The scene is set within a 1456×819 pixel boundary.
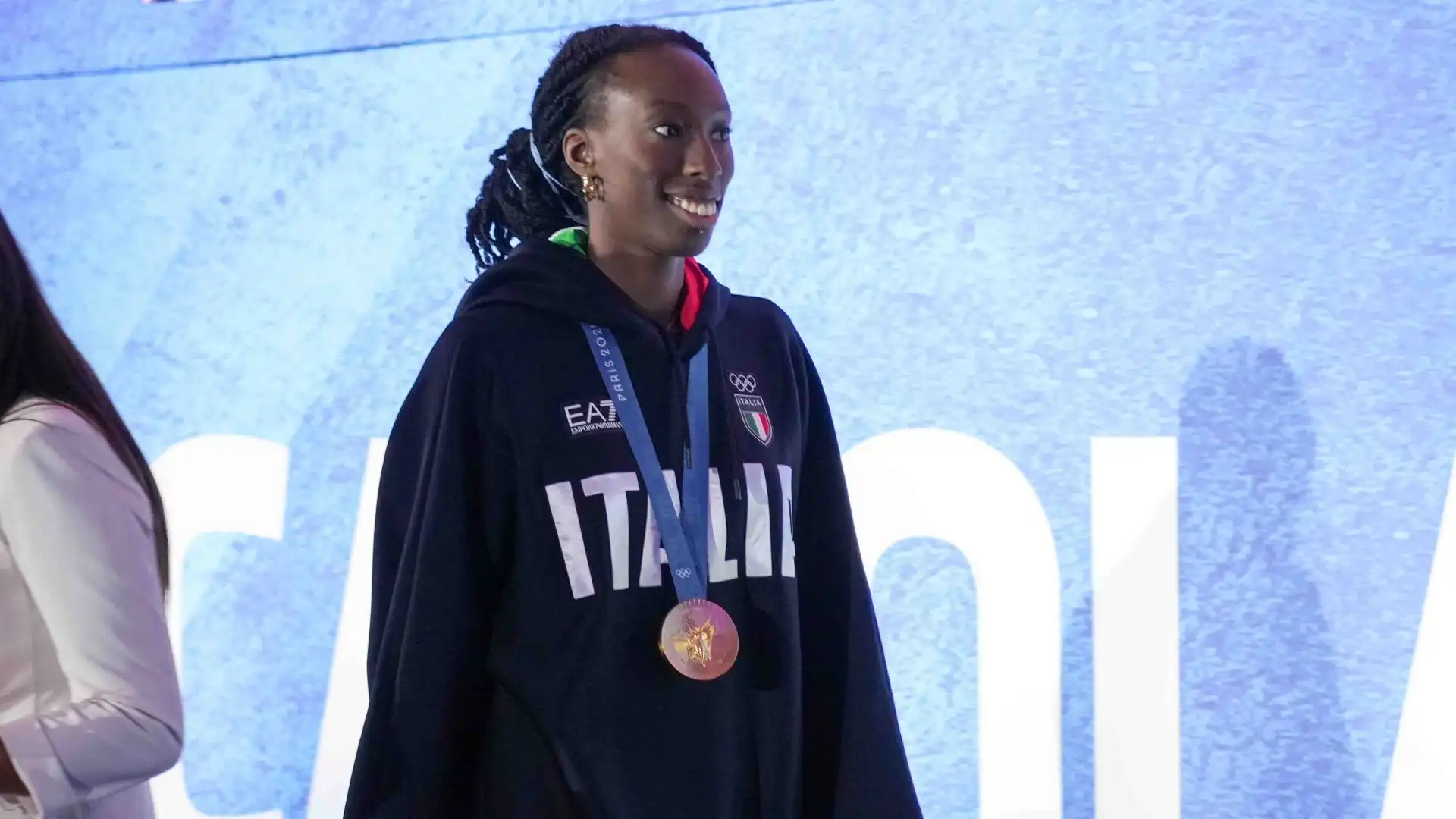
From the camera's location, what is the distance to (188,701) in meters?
2.40

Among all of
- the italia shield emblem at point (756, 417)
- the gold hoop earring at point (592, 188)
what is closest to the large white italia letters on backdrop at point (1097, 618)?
the italia shield emblem at point (756, 417)

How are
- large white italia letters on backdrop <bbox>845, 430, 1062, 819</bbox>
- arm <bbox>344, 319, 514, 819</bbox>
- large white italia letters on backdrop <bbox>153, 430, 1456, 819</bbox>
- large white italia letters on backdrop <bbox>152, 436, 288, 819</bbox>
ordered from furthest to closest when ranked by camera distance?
large white italia letters on backdrop <bbox>152, 436, 288, 819</bbox>
large white italia letters on backdrop <bbox>845, 430, 1062, 819</bbox>
large white italia letters on backdrop <bbox>153, 430, 1456, 819</bbox>
arm <bbox>344, 319, 514, 819</bbox>

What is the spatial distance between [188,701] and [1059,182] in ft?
5.03

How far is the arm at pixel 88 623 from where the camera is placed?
1.07 meters

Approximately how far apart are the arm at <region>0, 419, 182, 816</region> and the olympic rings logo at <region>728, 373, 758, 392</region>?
553 millimetres

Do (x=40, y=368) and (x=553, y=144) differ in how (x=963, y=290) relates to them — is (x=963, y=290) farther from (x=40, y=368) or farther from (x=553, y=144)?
(x=40, y=368)

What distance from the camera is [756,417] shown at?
1471mm

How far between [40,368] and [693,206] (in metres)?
0.57

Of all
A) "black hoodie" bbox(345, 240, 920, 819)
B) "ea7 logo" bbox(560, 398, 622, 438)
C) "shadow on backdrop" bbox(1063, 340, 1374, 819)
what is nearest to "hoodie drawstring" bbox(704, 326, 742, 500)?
"black hoodie" bbox(345, 240, 920, 819)

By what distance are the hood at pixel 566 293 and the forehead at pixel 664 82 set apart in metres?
0.16

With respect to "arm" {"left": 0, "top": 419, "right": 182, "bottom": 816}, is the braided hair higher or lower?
higher

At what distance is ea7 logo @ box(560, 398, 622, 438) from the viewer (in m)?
1.39

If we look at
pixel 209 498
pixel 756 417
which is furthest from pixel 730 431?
pixel 209 498

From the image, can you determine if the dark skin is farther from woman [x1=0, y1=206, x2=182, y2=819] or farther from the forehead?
woman [x1=0, y1=206, x2=182, y2=819]
